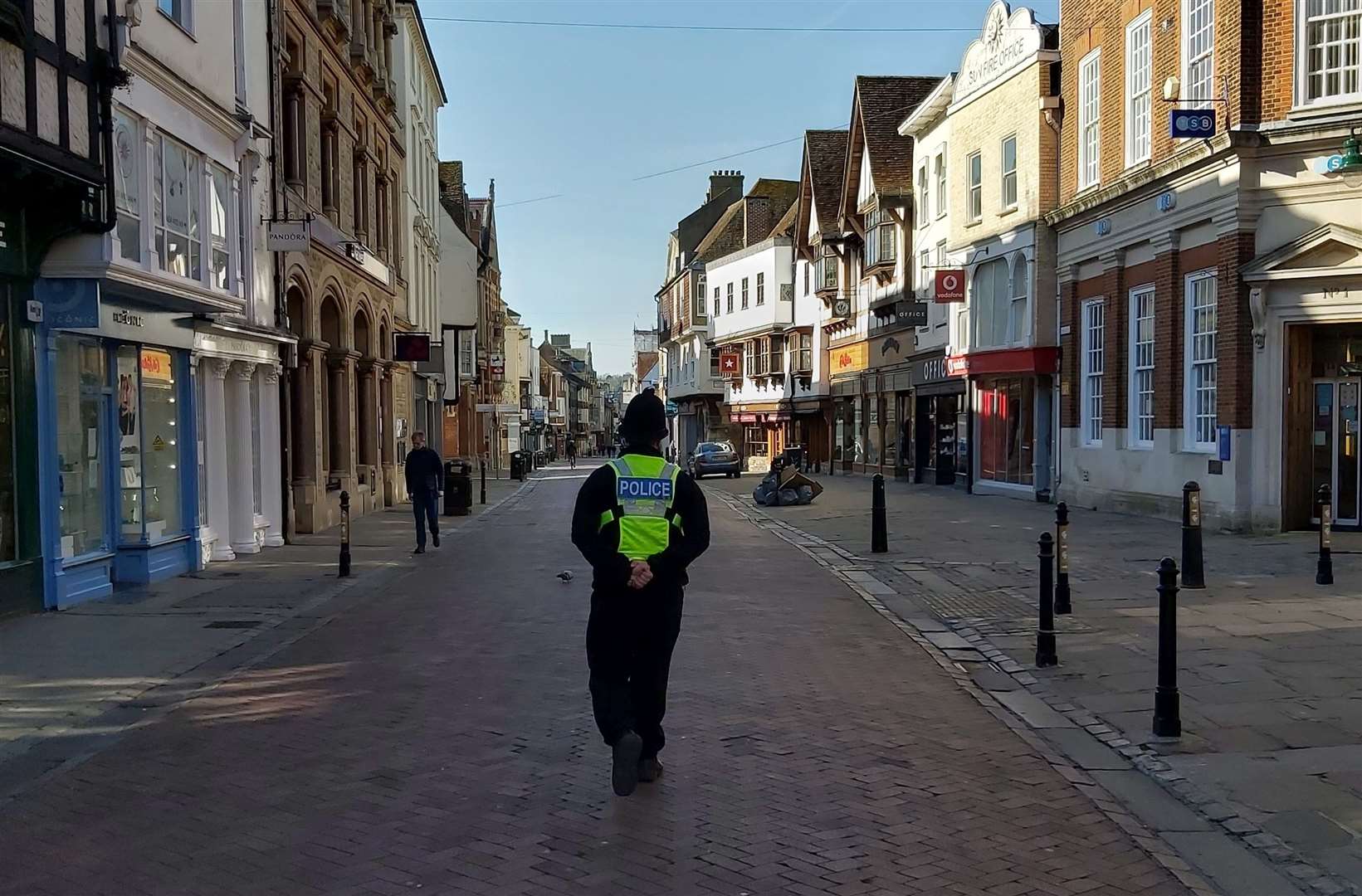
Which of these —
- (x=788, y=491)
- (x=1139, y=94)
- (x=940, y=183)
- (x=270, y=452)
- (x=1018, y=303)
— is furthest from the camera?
(x=940, y=183)


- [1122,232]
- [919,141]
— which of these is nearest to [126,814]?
[1122,232]

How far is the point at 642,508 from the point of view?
18.8 ft

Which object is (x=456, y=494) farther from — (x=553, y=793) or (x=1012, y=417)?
(x=553, y=793)

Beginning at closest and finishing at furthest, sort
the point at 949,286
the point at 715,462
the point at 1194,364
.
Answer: the point at 1194,364 < the point at 949,286 < the point at 715,462

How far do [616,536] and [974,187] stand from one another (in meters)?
26.4

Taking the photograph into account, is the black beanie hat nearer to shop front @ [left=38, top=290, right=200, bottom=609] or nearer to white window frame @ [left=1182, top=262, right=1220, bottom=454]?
shop front @ [left=38, top=290, right=200, bottom=609]

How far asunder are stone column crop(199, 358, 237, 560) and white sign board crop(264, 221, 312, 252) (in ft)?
6.56

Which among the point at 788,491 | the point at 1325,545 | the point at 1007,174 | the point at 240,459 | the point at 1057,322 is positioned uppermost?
the point at 1007,174

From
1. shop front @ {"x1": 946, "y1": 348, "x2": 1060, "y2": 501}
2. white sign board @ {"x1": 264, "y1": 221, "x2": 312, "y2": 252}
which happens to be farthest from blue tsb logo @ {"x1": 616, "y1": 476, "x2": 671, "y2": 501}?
shop front @ {"x1": 946, "y1": 348, "x2": 1060, "y2": 501}

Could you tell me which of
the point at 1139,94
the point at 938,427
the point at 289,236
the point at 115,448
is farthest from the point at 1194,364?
the point at 115,448

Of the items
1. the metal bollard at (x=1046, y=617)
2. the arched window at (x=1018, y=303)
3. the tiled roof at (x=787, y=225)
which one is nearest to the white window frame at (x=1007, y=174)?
the arched window at (x=1018, y=303)

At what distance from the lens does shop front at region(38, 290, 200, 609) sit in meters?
11.8

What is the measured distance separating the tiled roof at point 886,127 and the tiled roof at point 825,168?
13.7 feet

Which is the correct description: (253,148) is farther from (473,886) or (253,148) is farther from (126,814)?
(473,886)
